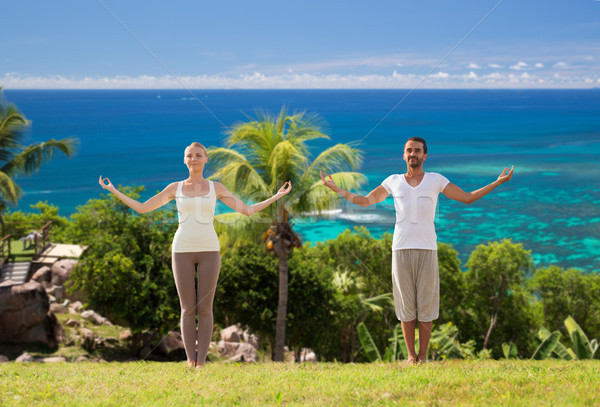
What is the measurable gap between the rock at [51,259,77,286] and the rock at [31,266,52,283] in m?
0.30

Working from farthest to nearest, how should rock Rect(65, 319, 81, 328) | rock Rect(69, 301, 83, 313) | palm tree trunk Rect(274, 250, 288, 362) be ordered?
1. rock Rect(69, 301, 83, 313)
2. rock Rect(65, 319, 81, 328)
3. palm tree trunk Rect(274, 250, 288, 362)

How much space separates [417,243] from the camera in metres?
7.22

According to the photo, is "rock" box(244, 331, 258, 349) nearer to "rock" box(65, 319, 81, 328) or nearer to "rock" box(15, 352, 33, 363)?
"rock" box(65, 319, 81, 328)

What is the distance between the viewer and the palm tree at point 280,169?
54.7 feet

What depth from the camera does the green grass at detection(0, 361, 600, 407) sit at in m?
5.57

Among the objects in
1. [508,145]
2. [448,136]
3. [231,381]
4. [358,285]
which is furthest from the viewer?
[448,136]

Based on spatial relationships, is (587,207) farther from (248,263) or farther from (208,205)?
(208,205)

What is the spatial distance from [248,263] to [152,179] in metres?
108

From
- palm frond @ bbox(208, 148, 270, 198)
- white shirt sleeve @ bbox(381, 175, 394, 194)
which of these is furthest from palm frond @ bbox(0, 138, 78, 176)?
white shirt sleeve @ bbox(381, 175, 394, 194)

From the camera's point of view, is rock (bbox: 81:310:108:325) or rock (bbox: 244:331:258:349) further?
rock (bbox: 244:331:258:349)

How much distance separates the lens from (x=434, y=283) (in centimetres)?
721

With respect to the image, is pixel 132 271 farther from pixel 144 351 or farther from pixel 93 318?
pixel 93 318

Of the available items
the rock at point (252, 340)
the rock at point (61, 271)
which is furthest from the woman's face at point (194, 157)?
the rock at point (61, 271)

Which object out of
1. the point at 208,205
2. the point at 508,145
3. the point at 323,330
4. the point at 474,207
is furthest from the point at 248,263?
the point at 508,145
